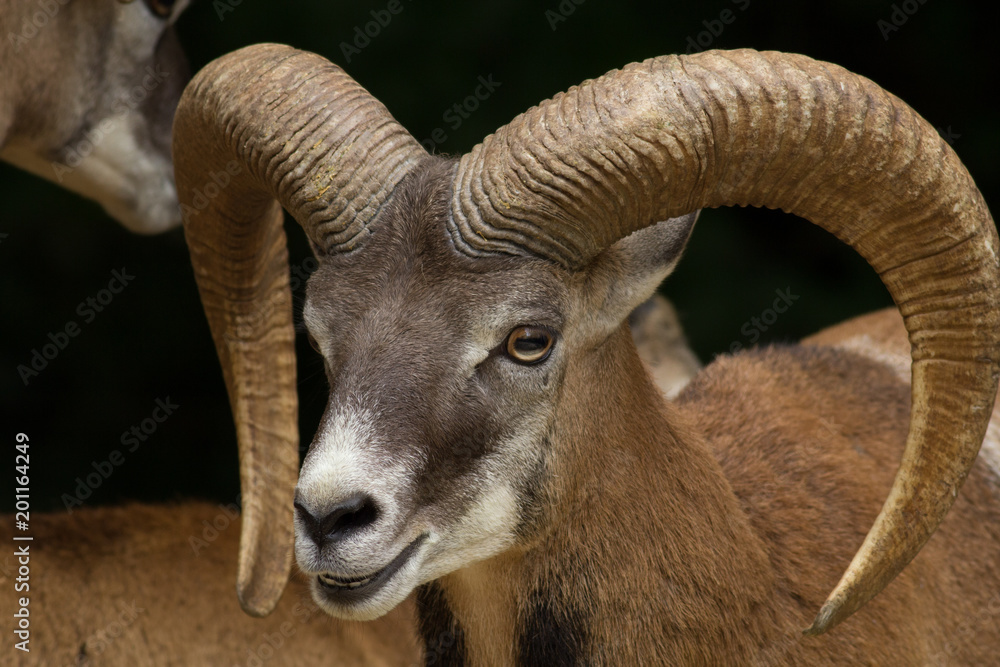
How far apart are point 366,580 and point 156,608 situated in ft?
7.37

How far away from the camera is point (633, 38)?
6.94 m

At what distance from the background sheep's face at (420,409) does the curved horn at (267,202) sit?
180 mm

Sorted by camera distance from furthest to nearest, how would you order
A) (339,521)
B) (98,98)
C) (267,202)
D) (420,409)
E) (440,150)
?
(440,150) < (98,98) < (267,202) < (420,409) < (339,521)

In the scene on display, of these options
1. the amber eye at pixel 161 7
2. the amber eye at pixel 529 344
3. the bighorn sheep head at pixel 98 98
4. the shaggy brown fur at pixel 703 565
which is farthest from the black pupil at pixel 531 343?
the amber eye at pixel 161 7

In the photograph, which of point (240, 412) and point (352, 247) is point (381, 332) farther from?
point (240, 412)

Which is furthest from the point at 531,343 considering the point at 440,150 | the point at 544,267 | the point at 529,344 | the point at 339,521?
the point at 440,150

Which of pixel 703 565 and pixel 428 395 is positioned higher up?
Answer: pixel 428 395

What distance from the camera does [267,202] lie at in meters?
3.81

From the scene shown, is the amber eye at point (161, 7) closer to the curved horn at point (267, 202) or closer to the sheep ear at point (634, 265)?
the curved horn at point (267, 202)

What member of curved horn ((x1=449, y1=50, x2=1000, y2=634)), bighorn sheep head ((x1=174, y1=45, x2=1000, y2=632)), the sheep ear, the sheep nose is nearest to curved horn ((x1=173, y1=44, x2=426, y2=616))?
bighorn sheep head ((x1=174, y1=45, x2=1000, y2=632))

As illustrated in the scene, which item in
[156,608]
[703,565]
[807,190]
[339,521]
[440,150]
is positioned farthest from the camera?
[440,150]

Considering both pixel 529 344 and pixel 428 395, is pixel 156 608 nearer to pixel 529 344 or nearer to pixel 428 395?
pixel 428 395

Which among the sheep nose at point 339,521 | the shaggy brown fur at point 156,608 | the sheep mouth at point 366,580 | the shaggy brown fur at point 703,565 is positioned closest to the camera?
the sheep nose at point 339,521

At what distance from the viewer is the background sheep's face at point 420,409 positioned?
261 centimetres
